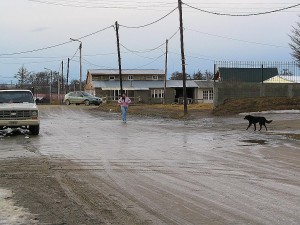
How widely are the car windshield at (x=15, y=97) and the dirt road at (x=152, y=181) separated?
4407mm

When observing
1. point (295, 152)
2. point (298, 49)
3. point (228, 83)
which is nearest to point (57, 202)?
point (295, 152)

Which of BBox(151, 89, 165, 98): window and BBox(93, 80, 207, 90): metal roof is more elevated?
BBox(93, 80, 207, 90): metal roof

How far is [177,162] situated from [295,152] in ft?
13.4

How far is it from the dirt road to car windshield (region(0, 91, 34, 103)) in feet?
14.5

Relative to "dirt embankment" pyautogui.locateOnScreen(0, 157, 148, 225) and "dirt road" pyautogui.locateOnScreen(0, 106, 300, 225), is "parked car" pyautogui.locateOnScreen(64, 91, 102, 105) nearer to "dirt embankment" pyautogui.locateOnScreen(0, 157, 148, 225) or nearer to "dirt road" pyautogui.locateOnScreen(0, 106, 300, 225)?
"dirt road" pyautogui.locateOnScreen(0, 106, 300, 225)

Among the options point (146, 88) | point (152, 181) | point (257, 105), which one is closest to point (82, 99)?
point (146, 88)

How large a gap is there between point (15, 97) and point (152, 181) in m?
12.9

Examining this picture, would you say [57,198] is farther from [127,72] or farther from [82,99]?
[127,72]

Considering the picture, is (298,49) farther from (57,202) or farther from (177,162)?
(57,202)

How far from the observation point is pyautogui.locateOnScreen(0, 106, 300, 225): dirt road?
246 inches

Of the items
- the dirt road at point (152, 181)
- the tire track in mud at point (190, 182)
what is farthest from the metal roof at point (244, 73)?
the tire track in mud at point (190, 182)

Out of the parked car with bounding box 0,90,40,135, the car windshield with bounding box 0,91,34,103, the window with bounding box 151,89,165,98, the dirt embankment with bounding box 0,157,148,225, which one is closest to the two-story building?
the window with bounding box 151,89,165,98

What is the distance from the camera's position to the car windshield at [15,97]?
1984 centimetres

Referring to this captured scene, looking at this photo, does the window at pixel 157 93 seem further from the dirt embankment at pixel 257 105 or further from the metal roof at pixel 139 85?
the dirt embankment at pixel 257 105
